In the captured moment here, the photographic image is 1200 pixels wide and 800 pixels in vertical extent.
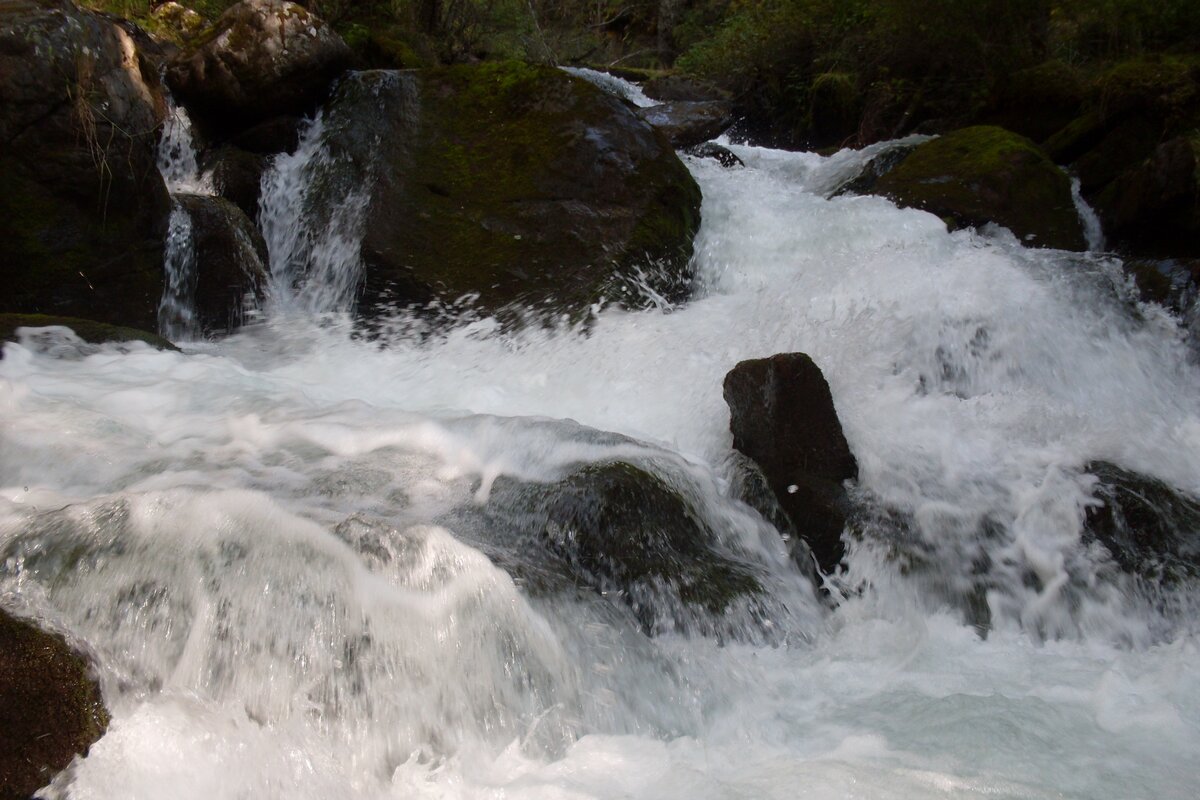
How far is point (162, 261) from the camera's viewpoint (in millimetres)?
5531

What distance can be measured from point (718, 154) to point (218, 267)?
5450 millimetres

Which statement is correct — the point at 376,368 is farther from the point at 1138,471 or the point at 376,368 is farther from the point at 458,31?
the point at 458,31

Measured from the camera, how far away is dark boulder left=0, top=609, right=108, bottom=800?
177 cm

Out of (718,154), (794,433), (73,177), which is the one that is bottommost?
(73,177)

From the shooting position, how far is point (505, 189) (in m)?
6.29

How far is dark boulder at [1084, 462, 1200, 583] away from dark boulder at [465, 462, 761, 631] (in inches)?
67.0

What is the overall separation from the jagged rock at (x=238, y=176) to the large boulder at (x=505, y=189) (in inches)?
21.1

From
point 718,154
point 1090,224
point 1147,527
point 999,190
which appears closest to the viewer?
point 1147,527

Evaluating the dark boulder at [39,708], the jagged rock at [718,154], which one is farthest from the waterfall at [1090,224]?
the dark boulder at [39,708]

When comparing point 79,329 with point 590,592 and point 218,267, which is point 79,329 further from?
point 590,592

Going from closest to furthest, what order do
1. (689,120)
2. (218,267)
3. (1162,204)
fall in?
(218,267)
(1162,204)
(689,120)

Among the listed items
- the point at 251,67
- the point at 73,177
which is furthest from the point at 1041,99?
the point at 73,177

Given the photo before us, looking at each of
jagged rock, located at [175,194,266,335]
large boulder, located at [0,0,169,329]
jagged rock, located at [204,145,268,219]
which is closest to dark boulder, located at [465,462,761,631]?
jagged rock, located at [175,194,266,335]

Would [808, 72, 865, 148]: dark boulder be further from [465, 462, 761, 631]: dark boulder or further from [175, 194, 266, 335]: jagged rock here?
[465, 462, 761, 631]: dark boulder
